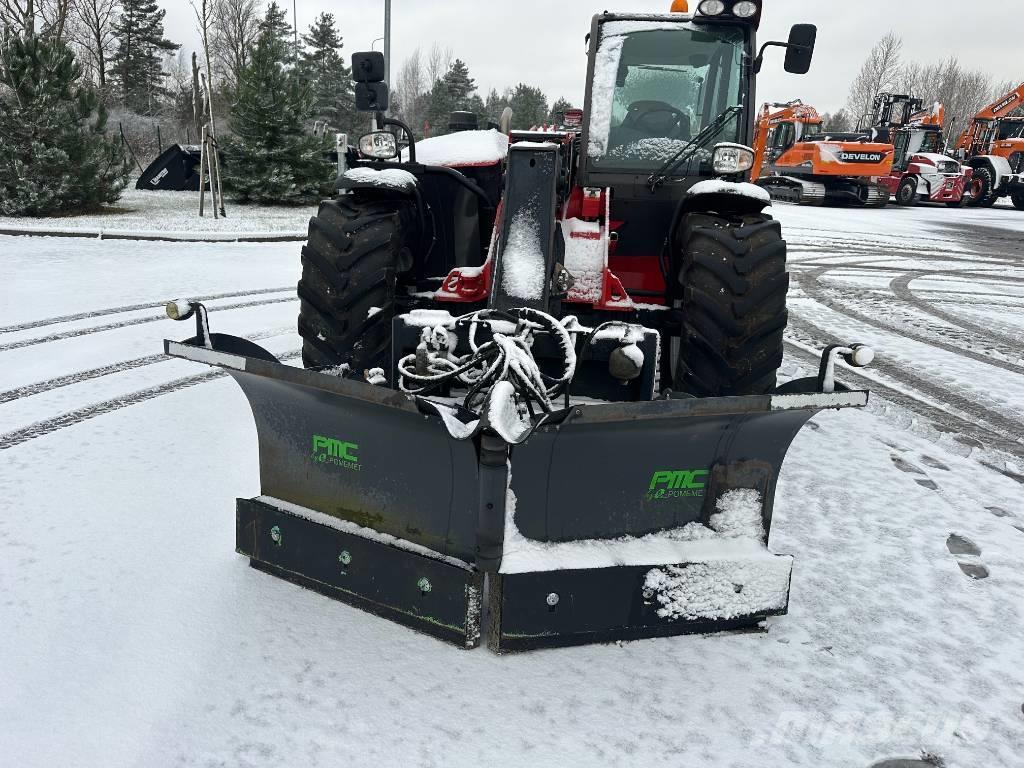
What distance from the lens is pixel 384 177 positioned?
3.44 m

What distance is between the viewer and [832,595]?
278cm

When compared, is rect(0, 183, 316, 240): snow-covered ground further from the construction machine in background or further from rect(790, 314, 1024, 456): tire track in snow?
the construction machine in background

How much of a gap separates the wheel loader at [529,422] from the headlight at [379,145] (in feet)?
0.04

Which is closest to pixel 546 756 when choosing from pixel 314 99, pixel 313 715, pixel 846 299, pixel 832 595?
pixel 313 715

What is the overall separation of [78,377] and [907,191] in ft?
90.5

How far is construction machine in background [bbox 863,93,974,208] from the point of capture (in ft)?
82.2

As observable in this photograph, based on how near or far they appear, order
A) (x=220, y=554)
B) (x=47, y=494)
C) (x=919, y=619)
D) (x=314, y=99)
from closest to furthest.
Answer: (x=919, y=619), (x=220, y=554), (x=47, y=494), (x=314, y=99)

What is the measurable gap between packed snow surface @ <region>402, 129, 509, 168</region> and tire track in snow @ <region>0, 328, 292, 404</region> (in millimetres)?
2823

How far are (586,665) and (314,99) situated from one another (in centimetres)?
1657

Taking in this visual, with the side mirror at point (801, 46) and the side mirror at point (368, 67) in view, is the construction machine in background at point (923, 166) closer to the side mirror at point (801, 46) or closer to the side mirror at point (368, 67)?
the side mirror at point (801, 46)

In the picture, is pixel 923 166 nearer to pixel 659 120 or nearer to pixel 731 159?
pixel 659 120

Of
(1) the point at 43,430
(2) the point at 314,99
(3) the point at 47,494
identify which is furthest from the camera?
→ (2) the point at 314,99

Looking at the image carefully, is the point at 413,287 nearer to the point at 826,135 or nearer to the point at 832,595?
the point at 832,595

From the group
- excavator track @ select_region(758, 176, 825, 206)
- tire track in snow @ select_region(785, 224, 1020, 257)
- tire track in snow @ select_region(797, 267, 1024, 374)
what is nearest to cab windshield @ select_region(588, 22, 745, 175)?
tire track in snow @ select_region(797, 267, 1024, 374)
